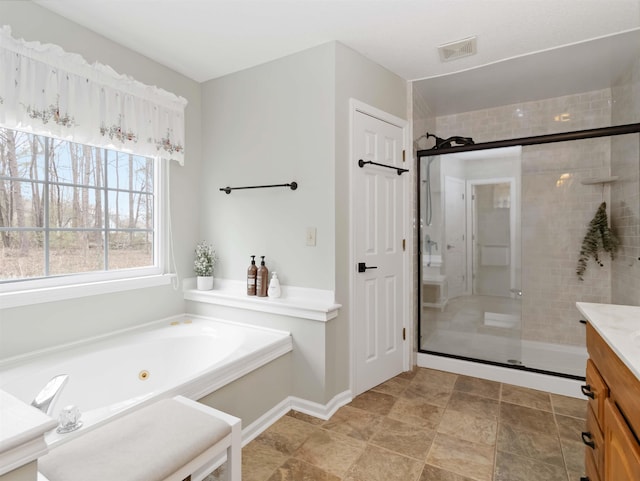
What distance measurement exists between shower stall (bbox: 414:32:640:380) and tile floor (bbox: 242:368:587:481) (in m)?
0.61

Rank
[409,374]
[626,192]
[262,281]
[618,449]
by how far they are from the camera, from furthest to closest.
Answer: [409,374]
[626,192]
[262,281]
[618,449]

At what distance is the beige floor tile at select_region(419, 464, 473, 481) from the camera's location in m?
1.69

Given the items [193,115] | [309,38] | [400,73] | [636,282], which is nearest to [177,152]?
[193,115]

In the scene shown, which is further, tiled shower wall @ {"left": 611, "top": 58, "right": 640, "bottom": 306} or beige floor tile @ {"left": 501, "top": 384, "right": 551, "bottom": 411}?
tiled shower wall @ {"left": 611, "top": 58, "right": 640, "bottom": 306}

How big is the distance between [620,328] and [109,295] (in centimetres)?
281

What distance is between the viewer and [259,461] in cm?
182

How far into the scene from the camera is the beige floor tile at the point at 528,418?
2.13m

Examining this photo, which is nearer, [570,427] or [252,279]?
[570,427]

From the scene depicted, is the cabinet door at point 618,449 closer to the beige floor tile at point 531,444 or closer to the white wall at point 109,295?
the beige floor tile at point 531,444

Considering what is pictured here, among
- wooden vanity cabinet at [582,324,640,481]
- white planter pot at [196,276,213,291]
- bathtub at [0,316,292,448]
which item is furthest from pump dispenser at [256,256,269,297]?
wooden vanity cabinet at [582,324,640,481]

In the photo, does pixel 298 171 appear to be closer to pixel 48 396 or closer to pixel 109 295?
pixel 109 295

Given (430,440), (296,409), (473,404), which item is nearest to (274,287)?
(296,409)

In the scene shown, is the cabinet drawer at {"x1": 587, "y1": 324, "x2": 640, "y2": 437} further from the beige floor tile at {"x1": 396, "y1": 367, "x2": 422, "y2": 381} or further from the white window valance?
the white window valance

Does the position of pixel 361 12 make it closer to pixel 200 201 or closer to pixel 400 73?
pixel 400 73
